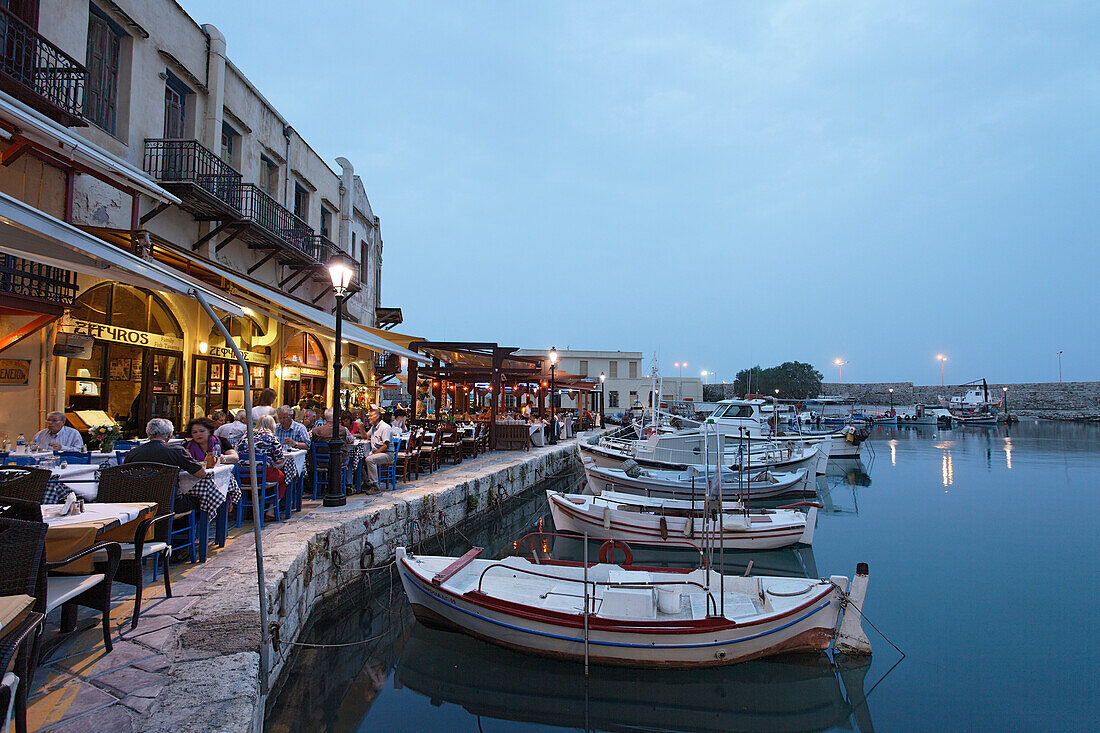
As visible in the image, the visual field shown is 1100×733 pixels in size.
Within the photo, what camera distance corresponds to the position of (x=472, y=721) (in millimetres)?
5500

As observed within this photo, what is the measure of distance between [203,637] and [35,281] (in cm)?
706

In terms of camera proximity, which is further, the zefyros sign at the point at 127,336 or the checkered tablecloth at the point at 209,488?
the zefyros sign at the point at 127,336

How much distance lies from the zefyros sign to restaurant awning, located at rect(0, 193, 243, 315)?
19.1 ft

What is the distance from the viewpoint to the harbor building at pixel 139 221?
288 inches

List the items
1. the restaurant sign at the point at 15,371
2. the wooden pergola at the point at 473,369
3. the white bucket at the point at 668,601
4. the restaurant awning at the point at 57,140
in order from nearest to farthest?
the restaurant awning at the point at 57,140, the white bucket at the point at 668,601, the restaurant sign at the point at 15,371, the wooden pergola at the point at 473,369

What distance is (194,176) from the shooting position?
11.1 metres

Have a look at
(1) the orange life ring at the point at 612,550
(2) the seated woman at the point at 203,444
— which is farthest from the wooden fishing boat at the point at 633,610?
(2) the seated woman at the point at 203,444

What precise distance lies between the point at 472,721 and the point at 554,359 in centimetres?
1353

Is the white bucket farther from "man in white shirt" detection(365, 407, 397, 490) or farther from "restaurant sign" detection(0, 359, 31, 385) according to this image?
"restaurant sign" detection(0, 359, 31, 385)

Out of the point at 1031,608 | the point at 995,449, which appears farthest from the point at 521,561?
the point at 995,449

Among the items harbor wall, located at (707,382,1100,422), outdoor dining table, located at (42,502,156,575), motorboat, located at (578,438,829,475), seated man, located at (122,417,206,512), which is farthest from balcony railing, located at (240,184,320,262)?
harbor wall, located at (707,382,1100,422)

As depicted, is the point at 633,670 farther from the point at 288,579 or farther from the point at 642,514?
the point at 642,514

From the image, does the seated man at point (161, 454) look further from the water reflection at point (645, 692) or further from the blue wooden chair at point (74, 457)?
the water reflection at point (645, 692)

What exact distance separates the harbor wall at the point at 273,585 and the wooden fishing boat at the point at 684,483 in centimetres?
402
